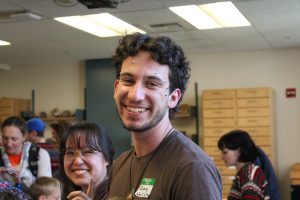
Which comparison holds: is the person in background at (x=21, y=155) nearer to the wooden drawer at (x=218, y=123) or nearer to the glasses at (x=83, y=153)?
the glasses at (x=83, y=153)

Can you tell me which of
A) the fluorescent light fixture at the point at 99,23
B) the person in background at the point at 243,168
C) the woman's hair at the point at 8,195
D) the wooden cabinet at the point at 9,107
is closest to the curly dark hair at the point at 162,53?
the woman's hair at the point at 8,195

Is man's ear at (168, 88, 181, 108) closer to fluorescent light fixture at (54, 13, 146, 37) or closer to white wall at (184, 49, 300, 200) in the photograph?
fluorescent light fixture at (54, 13, 146, 37)

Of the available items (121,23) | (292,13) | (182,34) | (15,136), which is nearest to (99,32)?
(121,23)

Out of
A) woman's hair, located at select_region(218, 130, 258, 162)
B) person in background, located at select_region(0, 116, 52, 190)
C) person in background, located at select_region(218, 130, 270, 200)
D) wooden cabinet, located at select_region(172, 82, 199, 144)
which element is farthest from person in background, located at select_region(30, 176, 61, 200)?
wooden cabinet, located at select_region(172, 82, 199, 144)

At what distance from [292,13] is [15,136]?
3552 mm

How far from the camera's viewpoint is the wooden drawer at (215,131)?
8.30 m

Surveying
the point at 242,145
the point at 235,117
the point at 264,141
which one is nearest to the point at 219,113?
the point at 235,117

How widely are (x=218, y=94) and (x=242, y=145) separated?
4.50 m

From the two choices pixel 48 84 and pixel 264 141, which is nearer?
pixel 264 141

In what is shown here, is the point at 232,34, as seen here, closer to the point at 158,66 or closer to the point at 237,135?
the point at 237,135

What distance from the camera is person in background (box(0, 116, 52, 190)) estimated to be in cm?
397

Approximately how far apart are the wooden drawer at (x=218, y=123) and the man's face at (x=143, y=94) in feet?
22.8

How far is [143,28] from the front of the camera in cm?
670

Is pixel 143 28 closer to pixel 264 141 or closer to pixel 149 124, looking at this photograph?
A: pixel 264 141
